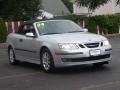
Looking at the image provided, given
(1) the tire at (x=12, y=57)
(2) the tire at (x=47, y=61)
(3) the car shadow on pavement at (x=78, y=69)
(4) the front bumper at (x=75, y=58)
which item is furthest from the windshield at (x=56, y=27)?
(1) the tire at (x=12, y=57)

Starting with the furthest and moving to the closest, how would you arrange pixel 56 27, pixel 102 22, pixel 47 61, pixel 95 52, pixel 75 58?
pixel 102 22 < pixel 56 27 < pixel 47 61 < pixel 95 52 < pixel 75 58

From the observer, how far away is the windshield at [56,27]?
13.5 metres

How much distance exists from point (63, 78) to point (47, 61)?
126 cm

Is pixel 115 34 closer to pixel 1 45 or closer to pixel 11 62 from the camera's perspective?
pixel 1 45

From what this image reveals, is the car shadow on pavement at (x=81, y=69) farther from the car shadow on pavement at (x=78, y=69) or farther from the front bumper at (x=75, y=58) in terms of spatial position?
the front bumper at (x=75, y=58)

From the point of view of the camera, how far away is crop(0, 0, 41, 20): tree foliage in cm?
3466

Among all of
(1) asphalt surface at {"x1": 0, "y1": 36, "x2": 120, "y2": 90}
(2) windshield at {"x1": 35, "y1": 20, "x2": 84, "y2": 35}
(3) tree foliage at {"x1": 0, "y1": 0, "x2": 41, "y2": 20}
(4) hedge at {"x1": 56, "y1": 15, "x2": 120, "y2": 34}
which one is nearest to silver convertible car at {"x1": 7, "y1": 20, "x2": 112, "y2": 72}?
(2) windshield at {"x1": 35, "y1": 20, "x2": 84, "y2": 35}

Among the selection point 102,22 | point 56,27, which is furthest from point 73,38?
point 102,22

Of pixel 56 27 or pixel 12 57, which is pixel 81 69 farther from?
pixel 12 57

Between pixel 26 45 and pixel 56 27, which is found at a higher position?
pixel 56 27

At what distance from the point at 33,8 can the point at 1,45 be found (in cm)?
914

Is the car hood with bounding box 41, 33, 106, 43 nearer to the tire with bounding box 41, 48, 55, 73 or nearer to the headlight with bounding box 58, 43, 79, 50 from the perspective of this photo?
the headlight with bounding box 58, 43, 79, 50

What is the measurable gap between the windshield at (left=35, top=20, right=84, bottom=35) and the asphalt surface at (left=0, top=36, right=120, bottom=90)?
3.58 ft

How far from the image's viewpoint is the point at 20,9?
35.2 meters
